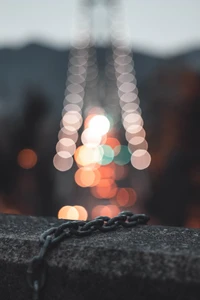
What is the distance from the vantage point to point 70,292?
2.59 m

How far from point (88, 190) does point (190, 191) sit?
1213 inches

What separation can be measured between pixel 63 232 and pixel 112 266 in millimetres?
373

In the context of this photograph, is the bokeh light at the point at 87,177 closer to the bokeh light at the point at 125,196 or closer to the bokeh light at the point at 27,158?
the bokeh light at the point at 125,196


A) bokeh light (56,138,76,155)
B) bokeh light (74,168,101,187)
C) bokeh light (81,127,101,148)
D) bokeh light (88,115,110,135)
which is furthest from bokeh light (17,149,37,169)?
bokeh light (56,138,76,155)

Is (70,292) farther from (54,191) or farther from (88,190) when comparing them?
(88,190)

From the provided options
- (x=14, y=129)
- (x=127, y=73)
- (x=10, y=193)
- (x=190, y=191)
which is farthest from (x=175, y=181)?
(x=127, y=73)

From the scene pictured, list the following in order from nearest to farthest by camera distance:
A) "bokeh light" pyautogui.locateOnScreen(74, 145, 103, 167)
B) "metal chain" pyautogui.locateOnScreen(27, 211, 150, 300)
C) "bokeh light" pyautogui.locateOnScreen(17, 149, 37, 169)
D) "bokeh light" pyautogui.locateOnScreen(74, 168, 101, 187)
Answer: "metal chain" pyautogui.locateOnScreen(27, 211, 150, 300) → "bokeh light" pyautogui.locateOnScreen(17, 149, 37, 169) → "bokeh light" pyautogui.locateOnScreen(74, 168, 101, 187) → "bokeh light" pyautogui.locateOnScreen(74, 145, 103, 167)

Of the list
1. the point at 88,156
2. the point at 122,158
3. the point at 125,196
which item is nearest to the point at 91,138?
the point at 122,158

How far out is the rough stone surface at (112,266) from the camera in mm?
2334

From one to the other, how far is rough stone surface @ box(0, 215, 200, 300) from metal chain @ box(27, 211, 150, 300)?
30 millimetres

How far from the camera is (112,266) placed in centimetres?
250

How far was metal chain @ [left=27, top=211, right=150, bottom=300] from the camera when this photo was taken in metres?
2.63

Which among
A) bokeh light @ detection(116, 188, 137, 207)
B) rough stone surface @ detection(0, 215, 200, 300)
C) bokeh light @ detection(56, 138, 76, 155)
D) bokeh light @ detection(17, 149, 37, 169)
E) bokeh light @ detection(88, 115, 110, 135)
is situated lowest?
bokeh light @ detection(116, 188, 137, 207)

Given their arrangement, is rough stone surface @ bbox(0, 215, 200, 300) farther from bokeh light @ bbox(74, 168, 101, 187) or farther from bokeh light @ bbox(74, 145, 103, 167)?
bokeh light @ bbox(74, 145, 103, 167)
